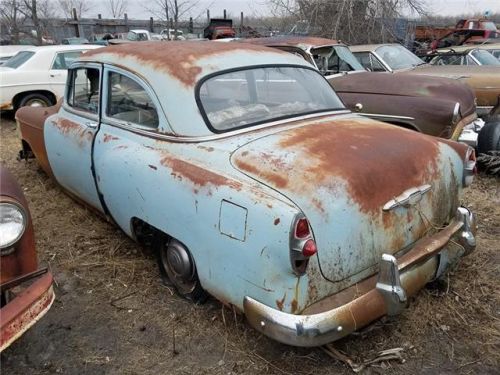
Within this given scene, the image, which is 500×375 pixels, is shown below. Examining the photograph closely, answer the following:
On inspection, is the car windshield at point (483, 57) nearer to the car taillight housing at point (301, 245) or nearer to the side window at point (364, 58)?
the side window at point (364, 58)

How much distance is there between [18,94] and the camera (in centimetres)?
867

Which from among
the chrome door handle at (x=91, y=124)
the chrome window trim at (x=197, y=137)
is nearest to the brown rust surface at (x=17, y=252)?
the chrome window trim at (x=197, y=137)

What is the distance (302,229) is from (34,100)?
828 centimetres

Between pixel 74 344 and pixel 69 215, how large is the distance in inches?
80.0

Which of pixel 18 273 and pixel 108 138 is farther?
pixel 108 138

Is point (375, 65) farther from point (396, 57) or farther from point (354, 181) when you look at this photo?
point (354, 181)

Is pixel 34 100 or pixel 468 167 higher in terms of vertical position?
pixel 468 167

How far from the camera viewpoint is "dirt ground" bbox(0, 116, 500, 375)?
2520mm

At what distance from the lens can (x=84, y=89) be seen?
3.99 metres

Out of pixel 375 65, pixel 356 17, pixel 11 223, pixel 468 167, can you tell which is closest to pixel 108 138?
pixel 11 223

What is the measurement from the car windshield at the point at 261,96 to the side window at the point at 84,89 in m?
1.19

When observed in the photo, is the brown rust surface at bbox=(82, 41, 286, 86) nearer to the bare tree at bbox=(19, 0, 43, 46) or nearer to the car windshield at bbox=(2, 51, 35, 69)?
the car windshield at bbox=(2, 51, 35, 69)

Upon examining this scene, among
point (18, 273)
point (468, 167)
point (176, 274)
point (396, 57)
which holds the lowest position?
point (176, 274)

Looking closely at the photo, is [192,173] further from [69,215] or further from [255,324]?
[69,215]
